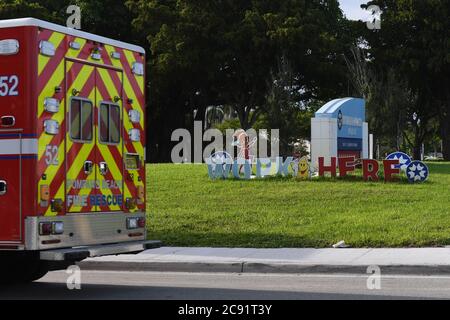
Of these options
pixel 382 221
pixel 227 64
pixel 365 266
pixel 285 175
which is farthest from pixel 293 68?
pixel 365 266

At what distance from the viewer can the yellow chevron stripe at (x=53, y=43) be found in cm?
934

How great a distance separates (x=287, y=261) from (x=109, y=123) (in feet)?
13.5

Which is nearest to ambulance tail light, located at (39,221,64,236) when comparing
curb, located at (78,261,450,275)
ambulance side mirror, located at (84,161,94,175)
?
ambulance side mirror, located at (84,161,94,175)

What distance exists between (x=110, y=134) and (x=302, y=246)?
18.4 ft

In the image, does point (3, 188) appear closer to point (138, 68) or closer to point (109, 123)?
point (109, 123)

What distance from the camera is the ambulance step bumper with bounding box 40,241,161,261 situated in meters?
9.14

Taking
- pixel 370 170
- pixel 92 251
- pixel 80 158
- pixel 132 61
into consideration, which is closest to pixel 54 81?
pixel 80 158

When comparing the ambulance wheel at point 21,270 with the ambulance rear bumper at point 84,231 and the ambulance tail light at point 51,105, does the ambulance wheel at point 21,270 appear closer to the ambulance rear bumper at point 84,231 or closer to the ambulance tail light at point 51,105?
the ambulance rear bumper at point 84,231

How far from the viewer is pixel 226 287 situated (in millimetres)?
10773

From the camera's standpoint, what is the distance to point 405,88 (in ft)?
157

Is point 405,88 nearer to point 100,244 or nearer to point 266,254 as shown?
point 266,254

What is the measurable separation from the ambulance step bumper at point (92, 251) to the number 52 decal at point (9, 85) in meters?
1.98

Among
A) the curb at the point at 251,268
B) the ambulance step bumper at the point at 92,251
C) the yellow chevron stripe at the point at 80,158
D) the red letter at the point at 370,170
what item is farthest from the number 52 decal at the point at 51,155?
the red letter at the point at 370,170

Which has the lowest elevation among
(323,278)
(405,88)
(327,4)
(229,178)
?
(323,278)
